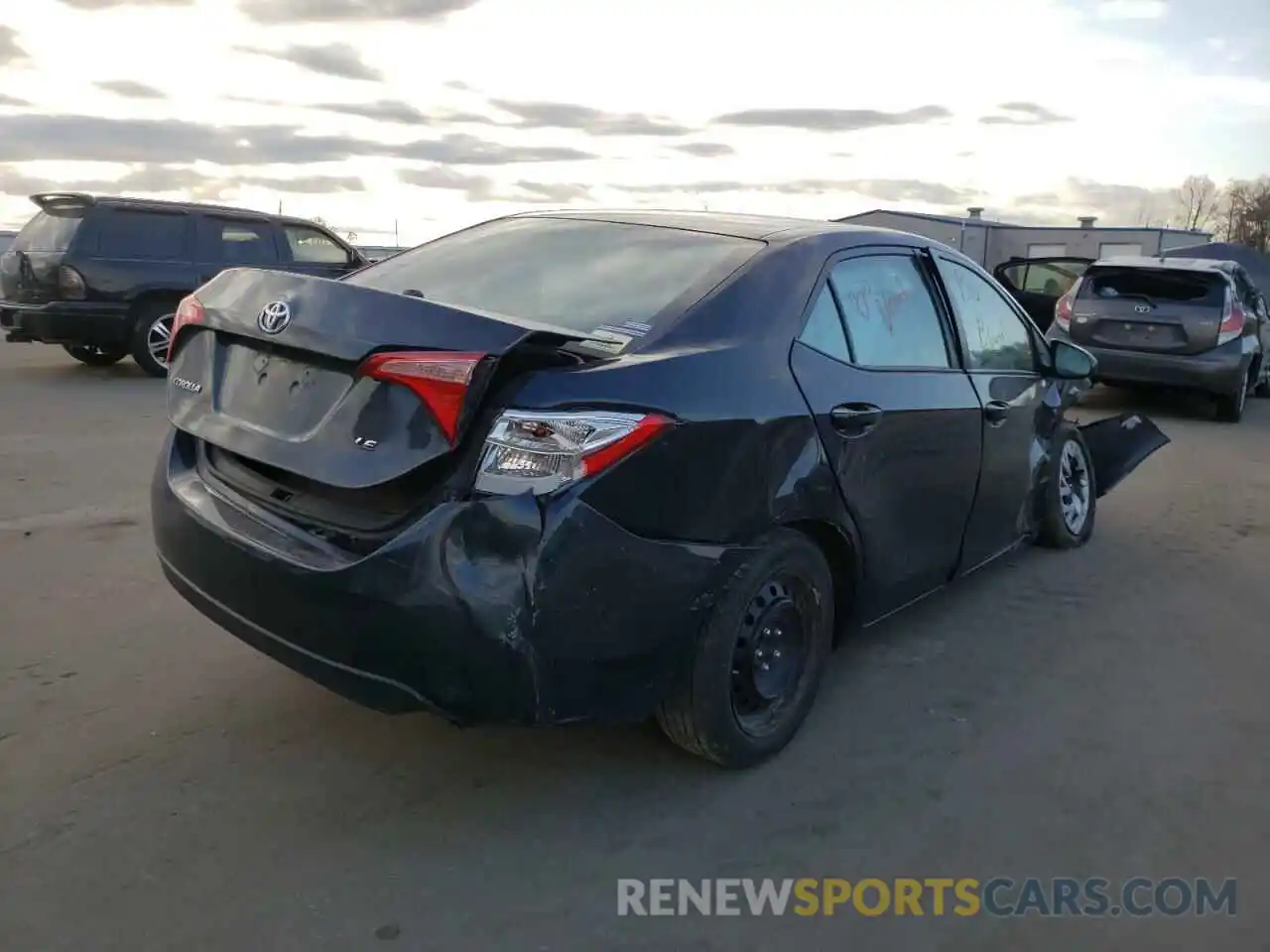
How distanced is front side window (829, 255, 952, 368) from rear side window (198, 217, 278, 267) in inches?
380

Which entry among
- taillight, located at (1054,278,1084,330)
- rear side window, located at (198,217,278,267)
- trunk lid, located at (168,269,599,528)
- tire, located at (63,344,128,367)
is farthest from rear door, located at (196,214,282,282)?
trunk lid, located at (168,269,599,528)

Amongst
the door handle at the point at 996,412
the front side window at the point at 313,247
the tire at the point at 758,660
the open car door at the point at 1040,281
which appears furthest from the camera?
the open car door at the point at 1040,281

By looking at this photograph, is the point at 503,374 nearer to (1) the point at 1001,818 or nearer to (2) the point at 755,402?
(2) the point at 755,402

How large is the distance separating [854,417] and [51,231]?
10388 mm

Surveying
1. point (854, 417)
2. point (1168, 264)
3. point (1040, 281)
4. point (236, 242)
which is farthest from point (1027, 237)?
point (854, 417)

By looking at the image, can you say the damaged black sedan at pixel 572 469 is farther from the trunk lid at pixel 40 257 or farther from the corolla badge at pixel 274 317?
the trunk lid at pixel 40 257

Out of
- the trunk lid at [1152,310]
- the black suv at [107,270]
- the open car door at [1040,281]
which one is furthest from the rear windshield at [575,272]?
the open car door at [1040,281]

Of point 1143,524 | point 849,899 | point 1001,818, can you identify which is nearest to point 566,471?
point 849,899

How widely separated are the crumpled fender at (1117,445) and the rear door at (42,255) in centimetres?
962

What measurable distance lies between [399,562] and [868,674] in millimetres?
2150

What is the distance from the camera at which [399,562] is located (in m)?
2.71

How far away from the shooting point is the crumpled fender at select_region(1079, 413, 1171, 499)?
21.8 ft

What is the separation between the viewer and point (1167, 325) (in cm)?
1085

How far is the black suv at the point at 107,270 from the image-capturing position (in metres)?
11.0
